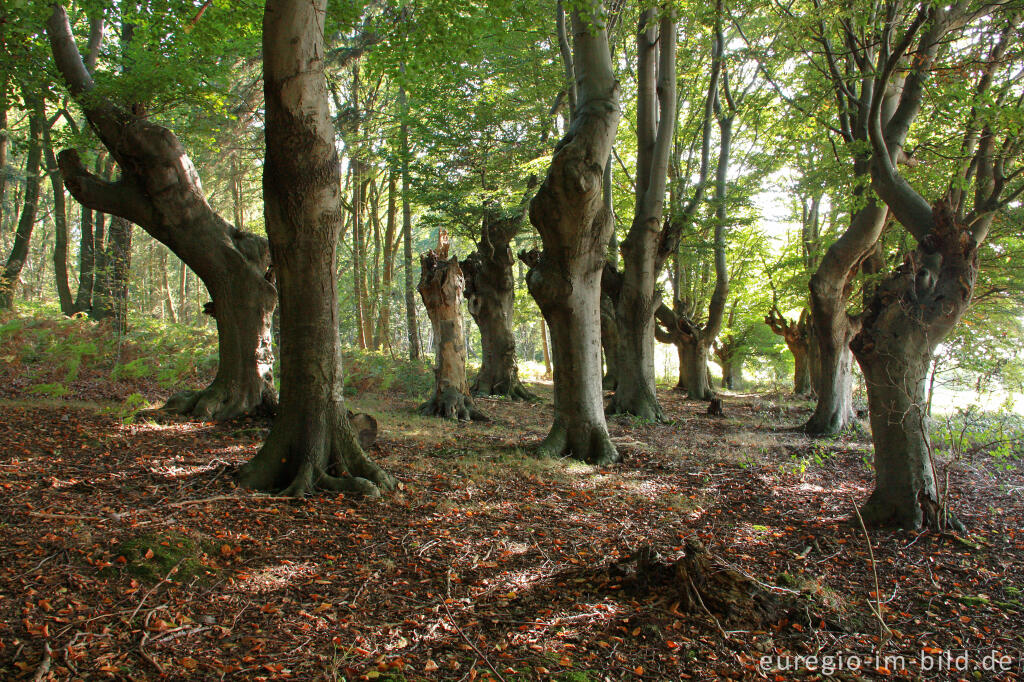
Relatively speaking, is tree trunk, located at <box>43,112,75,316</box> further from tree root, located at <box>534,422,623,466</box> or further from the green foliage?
tree root, located at <box>534,422,623,466</box>

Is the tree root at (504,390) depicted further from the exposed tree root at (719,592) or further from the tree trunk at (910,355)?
the exposed tree root at (719,592)

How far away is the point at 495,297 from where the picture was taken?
13766 mm

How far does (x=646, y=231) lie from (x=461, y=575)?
840cm

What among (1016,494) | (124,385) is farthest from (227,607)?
(124,385)

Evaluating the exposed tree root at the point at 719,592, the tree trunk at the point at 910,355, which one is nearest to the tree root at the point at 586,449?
the tree trunk at the point at 910,355

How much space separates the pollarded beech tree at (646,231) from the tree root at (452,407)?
2.84 meters

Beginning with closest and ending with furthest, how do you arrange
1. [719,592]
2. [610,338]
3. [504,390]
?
1. [719,592]
2. [504,390]
3. [610,338]

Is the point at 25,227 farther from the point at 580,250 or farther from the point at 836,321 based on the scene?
the point at 836,321

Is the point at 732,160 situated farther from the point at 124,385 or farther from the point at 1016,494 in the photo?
the point at 124,385

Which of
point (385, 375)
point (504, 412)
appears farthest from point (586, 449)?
point (385, 375)

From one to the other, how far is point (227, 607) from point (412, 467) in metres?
3.14

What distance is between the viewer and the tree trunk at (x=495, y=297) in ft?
45.1

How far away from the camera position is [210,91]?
765cm

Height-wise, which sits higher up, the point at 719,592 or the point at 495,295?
the point at 495,295
